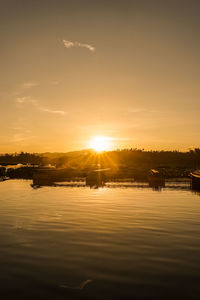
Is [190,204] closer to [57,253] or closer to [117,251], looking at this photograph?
[117,251]

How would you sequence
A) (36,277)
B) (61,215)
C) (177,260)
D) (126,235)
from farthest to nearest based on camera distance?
(61,215), (126,235), (177,260), (36,277)

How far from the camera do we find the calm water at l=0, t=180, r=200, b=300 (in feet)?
24.2

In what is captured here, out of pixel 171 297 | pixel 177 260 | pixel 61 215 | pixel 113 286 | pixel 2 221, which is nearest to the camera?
pixel 171 297

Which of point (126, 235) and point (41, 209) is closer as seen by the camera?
point (126, 235)

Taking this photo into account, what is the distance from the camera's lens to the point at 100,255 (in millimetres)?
10086

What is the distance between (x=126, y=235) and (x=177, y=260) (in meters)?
3.56

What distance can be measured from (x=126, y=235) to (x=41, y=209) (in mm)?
9012

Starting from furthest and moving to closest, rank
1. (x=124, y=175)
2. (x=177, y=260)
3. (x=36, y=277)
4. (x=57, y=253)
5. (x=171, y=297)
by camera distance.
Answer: (x=124, y=175)
(x=57, y=253)
(x=177, y=260)
(x=36, y=277)
(x=171, y=297)

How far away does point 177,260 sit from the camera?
9516mm

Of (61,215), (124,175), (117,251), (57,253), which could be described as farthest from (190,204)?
(124,175)

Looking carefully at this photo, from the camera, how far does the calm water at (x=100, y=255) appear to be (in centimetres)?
739

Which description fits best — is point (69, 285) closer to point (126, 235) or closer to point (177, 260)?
point (177, 260)

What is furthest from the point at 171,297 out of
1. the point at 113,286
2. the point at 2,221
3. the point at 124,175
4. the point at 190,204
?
the point at 124,175

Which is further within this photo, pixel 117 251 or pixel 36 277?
pixel 117 251
